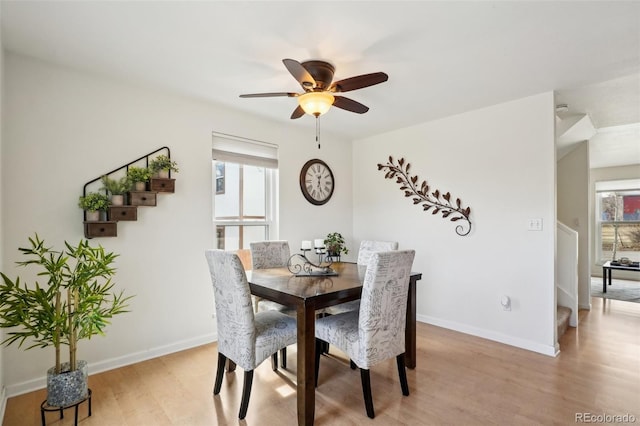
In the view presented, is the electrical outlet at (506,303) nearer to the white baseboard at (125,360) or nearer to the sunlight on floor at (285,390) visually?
the sunlight on floor at (285,390)

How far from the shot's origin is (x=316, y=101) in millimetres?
2299

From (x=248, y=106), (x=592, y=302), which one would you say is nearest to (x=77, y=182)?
(x=248, y=106)

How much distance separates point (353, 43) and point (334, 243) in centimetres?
258

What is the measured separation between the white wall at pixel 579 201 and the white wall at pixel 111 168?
14.2ft

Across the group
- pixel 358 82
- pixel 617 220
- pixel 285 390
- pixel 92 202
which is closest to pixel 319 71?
pixel 358 82

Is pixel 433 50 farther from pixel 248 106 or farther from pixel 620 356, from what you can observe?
pixel 620 356

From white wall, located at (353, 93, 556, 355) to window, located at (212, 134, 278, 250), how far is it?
1.57 meters

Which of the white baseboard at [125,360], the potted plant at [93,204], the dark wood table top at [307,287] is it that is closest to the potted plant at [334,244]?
the dark wood table top at [307,287]

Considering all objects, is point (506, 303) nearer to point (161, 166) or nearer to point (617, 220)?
point (161, 166)

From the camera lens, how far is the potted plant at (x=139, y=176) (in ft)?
8.69

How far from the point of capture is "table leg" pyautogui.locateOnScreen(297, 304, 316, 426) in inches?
74.0

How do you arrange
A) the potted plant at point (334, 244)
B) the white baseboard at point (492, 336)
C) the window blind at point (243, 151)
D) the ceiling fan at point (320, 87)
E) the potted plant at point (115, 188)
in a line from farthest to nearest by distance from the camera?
1. the potted plant at point (334, 244)
2. the window blind at point (243, 151)
3. the white baseboard at point (492, 336)
4. the potted plant at point (115, 188)
5. the ceiling fan at point (320, 87)

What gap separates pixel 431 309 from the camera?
3848 mm

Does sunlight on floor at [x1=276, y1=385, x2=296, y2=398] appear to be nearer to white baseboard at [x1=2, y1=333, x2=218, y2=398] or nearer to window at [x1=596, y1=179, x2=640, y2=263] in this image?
white baseboard at [x1=2, y1=333, x2=218, y2=398]
